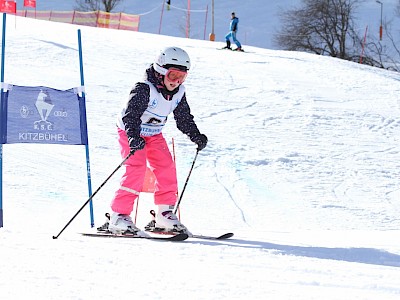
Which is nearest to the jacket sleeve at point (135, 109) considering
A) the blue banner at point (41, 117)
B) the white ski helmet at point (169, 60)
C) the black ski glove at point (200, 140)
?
the white ski helmet at point (169, 60)

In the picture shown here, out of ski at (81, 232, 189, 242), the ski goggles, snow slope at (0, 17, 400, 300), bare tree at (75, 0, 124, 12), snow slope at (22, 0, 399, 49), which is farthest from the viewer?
snow slope at (22, 0, 399, 49)

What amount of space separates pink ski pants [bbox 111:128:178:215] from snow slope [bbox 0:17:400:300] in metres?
0.40

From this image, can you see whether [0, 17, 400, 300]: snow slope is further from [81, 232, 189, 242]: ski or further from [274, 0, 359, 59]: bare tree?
[274, 0, 359, 59]: bare tree

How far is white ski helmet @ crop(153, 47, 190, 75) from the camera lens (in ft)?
19.1

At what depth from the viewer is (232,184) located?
9938 millimetres

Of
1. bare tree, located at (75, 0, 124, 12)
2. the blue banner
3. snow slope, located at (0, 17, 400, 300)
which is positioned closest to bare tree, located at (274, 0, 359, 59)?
bare tree, located at (75, 0, 124, 12)

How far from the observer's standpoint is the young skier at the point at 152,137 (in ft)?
19.0

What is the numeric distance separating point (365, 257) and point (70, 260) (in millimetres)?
1789

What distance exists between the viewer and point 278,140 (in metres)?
12.0

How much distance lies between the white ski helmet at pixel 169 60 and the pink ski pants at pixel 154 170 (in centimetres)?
54

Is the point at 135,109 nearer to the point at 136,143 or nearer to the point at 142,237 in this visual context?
the point at 136,143

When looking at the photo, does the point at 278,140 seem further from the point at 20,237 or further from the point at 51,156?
the point at 20,237

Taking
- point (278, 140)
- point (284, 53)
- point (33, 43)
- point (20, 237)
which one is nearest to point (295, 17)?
point (284, 53)

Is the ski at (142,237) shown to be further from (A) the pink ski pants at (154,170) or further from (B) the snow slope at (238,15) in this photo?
(B) the snow slope at (238,15)
